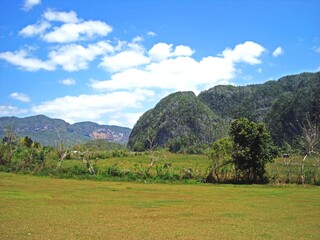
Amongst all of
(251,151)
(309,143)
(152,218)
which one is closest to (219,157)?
(251,151)

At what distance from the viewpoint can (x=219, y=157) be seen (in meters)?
67.6

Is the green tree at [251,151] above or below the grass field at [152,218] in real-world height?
above

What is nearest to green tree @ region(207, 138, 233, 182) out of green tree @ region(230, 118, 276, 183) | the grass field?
green tree @ region(230, 118, 276, 183)

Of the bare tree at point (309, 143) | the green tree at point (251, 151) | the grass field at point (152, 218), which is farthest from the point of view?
the green tree at point (251, 151)

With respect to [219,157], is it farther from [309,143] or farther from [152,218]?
[152,218]

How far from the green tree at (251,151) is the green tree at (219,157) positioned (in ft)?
4.07

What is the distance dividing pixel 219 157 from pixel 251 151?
5.90 metres

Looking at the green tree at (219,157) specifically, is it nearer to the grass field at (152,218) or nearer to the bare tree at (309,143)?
the bare tree at (309,143)

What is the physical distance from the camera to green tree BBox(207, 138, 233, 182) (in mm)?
66688

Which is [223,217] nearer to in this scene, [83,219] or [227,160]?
[83,219]

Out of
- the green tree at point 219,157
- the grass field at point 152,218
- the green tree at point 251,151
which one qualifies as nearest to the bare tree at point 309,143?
the green tree at point 251,151

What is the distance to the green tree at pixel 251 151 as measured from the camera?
64.5m

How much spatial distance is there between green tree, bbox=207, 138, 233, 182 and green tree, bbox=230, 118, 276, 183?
1.24m

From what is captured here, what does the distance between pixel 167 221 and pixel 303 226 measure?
29.3ft
